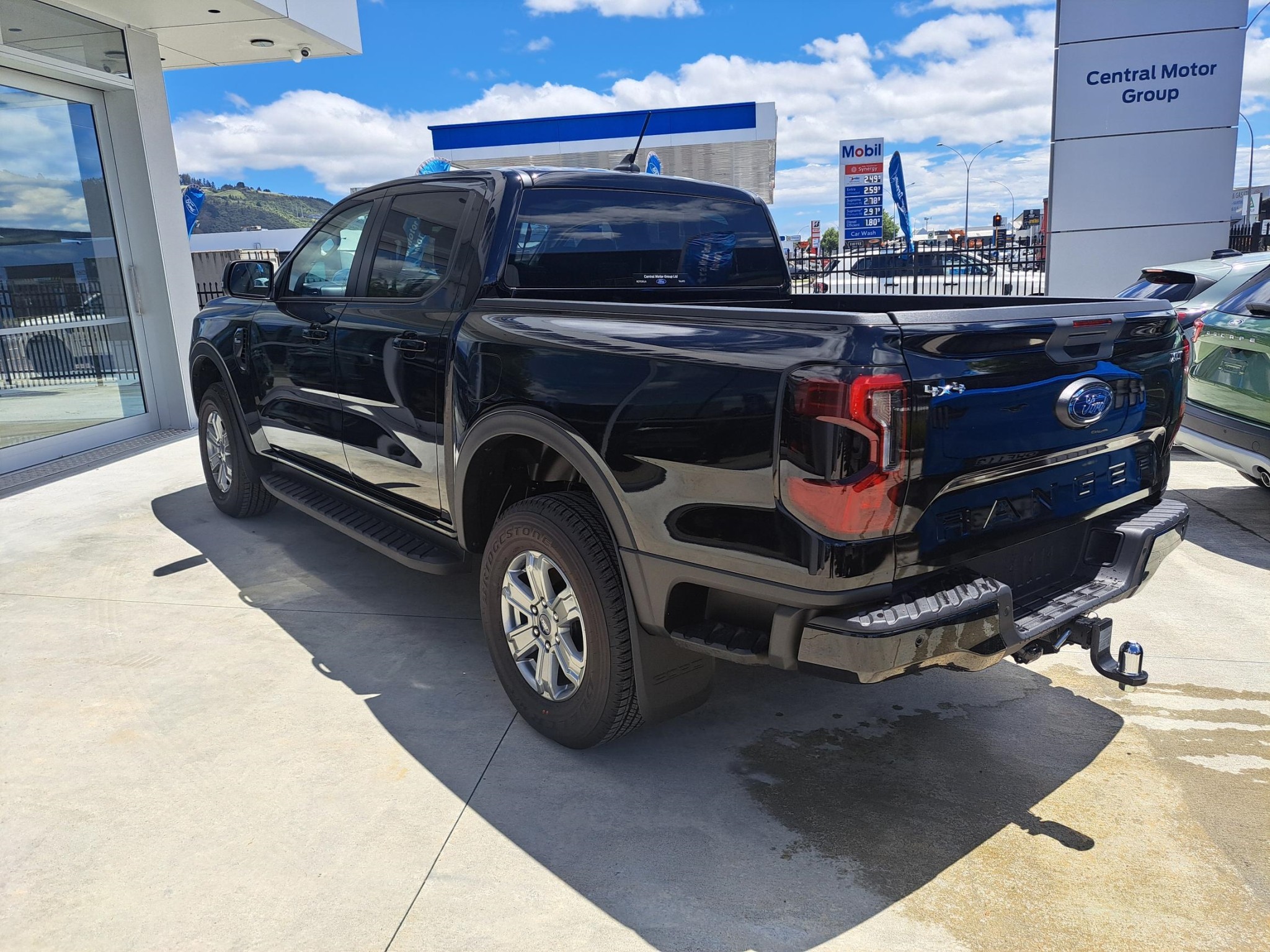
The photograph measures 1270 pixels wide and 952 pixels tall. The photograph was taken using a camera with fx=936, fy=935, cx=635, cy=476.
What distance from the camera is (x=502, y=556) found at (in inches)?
127

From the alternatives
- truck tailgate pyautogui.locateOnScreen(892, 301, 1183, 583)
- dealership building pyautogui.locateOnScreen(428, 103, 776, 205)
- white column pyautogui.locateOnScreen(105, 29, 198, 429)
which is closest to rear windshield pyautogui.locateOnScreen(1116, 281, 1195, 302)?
truck tailgate pyautogui.locateOnScreen(892, 301, 1183, 583)

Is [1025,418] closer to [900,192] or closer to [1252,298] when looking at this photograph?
[1252,298]

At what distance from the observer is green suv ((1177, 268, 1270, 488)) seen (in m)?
5.09

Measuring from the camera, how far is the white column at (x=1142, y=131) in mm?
10609

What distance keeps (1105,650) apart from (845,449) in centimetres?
126

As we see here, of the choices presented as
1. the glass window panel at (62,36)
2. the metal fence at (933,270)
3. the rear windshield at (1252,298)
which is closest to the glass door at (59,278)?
the glass window panel at (62,36)

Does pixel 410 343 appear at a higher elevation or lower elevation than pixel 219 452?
higher

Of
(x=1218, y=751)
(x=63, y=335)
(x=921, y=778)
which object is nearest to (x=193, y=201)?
(x=63, y=335)

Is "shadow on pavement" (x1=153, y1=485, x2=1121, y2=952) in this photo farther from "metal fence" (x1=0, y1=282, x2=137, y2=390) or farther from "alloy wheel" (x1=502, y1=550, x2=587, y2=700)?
"metal fence" (x1=0, y1=282, x2=137, y2=390)

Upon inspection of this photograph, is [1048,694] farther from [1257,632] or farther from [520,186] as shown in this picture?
[520,186]

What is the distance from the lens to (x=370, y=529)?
14.1ft

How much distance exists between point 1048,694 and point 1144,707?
0.32m

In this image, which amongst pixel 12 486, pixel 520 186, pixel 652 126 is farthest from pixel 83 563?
pixel 652 126

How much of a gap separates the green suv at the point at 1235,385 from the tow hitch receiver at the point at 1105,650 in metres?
2.72
